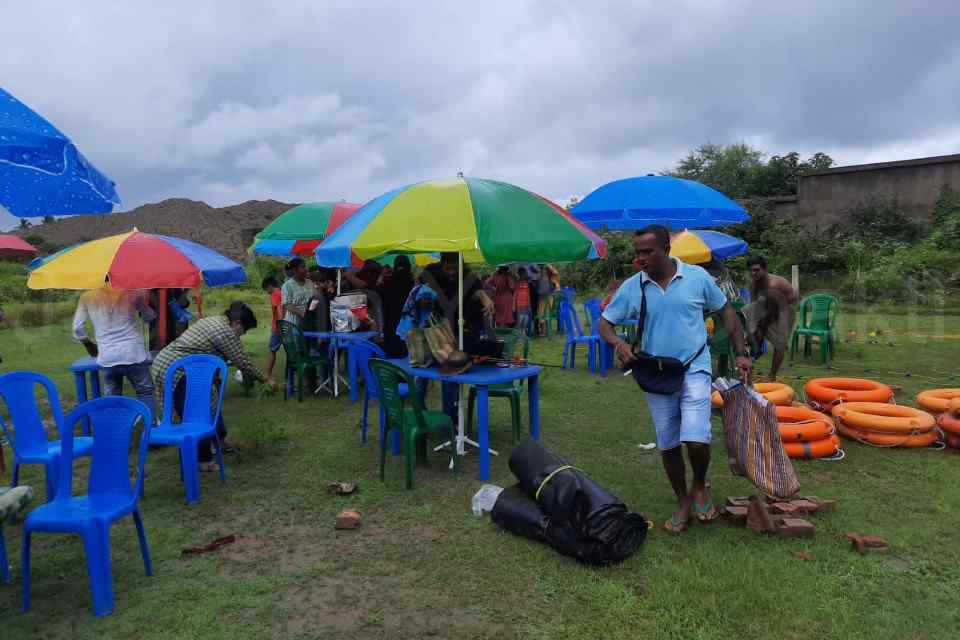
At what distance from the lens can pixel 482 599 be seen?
3.56 metres

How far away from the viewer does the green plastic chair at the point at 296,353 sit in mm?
8109

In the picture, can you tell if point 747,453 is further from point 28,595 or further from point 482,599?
point 28,595

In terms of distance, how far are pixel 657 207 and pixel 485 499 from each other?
4.42 m

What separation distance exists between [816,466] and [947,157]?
19589 millimetres

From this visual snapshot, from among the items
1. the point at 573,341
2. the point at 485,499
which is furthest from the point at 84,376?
the point at 573,341

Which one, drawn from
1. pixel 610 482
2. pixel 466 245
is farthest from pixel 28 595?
pixel 610 482

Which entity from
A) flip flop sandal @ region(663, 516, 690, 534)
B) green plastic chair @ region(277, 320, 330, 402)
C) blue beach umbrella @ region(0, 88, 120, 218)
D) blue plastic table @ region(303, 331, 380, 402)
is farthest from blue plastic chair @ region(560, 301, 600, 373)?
blue beach umbrella @ region(0, 88, 120, 218)

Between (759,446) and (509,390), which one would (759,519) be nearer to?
(759,446)

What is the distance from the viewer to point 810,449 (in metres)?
5.57

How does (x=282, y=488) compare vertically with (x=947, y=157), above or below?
A: below

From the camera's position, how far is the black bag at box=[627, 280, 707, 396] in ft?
13.0

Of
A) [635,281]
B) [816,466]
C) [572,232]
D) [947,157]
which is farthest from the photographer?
[947,157]

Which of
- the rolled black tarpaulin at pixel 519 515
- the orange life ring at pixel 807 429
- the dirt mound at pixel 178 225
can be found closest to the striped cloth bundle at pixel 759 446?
the rolled black tarpaulin at pixel 519 515

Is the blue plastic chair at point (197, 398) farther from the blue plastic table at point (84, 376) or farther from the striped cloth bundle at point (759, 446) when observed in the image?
the striped cloth bundle at point (759, 446)
